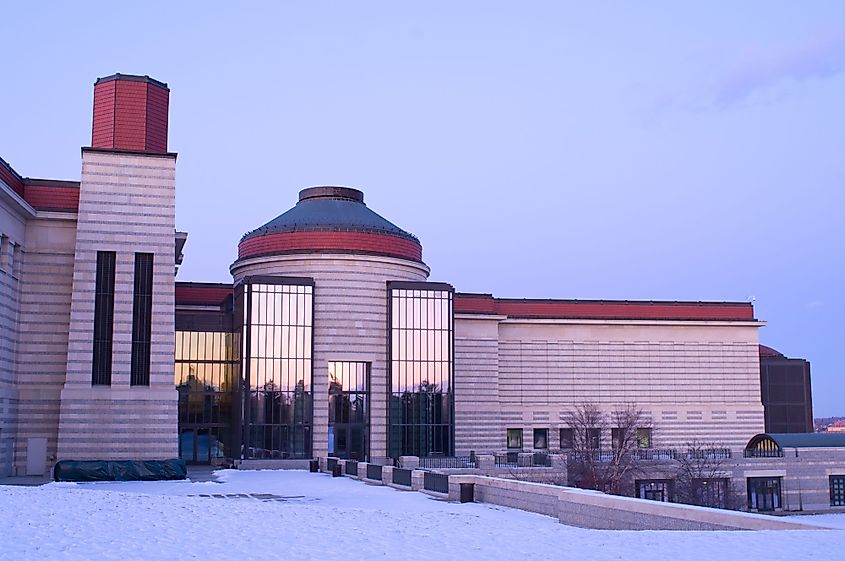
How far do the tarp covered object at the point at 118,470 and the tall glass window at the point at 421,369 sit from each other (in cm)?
1970

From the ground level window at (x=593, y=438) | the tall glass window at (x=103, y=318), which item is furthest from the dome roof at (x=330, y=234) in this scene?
the ground level window at (x=593, y=438)

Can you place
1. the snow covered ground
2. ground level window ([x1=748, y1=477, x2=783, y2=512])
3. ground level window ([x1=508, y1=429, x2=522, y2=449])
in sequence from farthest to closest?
ground level window ([x1=508, y1=429, x2=522, y2=449]) < ground level window ([x1=748, y1=477, x2=783, y2=512]) < the snow covered ground

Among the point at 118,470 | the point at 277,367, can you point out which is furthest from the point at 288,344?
the point at 118,470

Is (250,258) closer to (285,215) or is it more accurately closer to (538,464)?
(285,215)

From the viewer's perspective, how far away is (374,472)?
46.9m

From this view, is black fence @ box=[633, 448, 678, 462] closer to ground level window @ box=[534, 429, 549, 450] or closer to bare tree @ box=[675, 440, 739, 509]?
bare tree @ box=[675, 440, 739, 509]

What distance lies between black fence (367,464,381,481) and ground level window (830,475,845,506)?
122 ft

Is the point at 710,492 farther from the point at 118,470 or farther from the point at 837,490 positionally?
the point at 118,470

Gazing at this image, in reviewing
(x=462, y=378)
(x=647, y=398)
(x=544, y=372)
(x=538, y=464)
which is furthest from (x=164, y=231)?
(x=647, y=398)

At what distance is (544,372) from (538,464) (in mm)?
23734

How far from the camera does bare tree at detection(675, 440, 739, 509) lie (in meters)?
60.8

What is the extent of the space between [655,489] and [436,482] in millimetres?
28288

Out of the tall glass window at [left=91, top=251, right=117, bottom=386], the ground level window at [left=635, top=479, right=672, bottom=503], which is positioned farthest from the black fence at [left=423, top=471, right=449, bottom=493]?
the ground level window at [left=635, top=479, right=672, bottom=503]

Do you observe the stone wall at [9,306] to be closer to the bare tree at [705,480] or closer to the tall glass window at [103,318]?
the tall glass window at [103,318]
